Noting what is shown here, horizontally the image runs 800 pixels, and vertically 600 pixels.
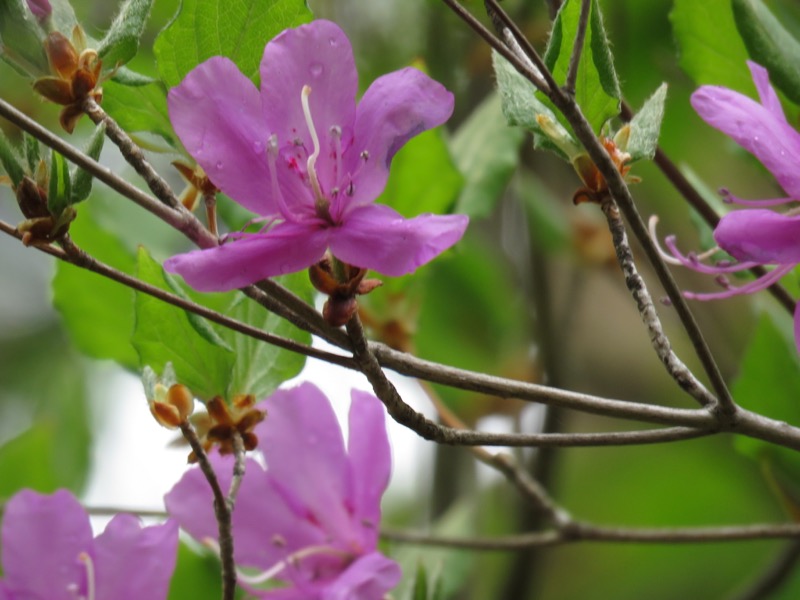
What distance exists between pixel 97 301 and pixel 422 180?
0.28m

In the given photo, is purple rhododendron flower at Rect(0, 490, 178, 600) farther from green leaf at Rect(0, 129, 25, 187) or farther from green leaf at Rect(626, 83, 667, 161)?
green leaf at Rect(626, 83, 667, 161)

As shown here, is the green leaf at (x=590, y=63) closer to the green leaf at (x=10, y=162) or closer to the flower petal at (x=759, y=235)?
the flower petal at (x=759, y=235)

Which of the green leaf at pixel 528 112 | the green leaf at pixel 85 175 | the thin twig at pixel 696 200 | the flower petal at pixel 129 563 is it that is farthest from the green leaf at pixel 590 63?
the flower petal at pixel 129 563

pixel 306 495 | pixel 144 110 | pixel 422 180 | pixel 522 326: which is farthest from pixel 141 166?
pixel 522 326

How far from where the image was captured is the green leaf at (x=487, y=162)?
96cm

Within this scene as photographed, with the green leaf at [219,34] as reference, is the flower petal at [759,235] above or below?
below

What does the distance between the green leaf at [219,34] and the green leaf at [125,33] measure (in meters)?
0.02

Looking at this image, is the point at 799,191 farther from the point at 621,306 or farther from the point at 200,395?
the point at 621,306

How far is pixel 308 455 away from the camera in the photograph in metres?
0.78

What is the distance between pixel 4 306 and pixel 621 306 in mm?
1181

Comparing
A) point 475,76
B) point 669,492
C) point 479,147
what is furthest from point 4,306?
point 479,147

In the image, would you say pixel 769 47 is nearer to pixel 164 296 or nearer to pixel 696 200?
pixel 696 200

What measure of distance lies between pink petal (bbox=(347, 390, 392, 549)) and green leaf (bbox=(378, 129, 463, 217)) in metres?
0.21

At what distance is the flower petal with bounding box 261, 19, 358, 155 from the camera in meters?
0.54
